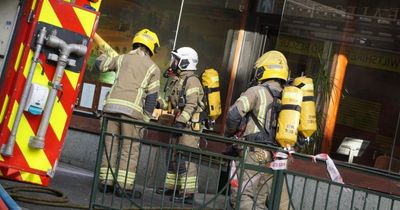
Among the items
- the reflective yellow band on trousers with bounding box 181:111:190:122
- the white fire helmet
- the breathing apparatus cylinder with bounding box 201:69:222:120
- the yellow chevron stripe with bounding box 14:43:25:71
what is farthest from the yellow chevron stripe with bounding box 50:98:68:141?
the breathing apparatus cylinder with bounding box 201:69:222:120

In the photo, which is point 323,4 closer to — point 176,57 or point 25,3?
point 176,57

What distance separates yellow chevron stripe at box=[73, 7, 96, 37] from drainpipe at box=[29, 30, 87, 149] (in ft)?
0.55

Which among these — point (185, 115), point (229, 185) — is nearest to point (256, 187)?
point (229, 185)

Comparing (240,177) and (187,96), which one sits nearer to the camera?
(240,177)

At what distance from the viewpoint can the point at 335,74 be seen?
10047 mm

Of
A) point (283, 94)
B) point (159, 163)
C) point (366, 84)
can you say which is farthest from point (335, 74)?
point (159, 163)

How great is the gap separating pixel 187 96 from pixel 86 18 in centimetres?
280

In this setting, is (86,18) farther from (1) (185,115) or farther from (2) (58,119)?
(1) (185,115)

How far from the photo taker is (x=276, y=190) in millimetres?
5762

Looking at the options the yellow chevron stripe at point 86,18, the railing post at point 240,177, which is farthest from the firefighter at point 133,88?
the railing post at point 240,177

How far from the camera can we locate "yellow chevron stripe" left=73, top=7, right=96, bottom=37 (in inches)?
248

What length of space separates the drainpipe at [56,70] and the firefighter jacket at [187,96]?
2797 mm

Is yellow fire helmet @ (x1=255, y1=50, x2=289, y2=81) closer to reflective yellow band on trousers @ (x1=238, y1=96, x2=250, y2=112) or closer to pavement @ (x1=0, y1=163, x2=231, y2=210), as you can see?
reflective yellow band on trousers @ (x1=238, y1=96, x2=250, y2=112)

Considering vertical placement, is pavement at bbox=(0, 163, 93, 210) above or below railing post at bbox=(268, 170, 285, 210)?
below
